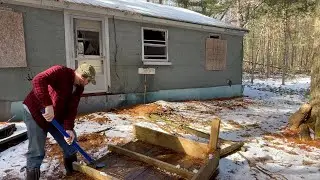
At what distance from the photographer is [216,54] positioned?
48.8ft

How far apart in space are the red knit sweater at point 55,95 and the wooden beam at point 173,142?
5.78 feet

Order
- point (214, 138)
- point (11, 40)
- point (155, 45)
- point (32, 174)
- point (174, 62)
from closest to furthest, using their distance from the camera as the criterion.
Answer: point (32, 174) < point (214, 138) < point (11, 40) < point (155, 45) < point (174, 62)

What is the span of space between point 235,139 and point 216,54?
8.50 metres

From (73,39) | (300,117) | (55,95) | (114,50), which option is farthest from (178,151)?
(114,50)

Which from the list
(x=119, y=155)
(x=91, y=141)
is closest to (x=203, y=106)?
(x=91, y=141)

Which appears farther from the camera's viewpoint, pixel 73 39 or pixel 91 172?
pixel 73 39

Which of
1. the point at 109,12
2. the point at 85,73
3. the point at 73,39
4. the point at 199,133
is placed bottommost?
the point at 199,133

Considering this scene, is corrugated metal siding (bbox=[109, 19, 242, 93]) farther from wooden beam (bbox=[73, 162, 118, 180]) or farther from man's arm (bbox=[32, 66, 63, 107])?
man's arm (bbox=[32, 66, 63, 107])

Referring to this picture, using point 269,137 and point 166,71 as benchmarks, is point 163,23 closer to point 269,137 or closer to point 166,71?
point 166,71

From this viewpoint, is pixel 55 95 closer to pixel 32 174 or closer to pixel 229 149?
pixel 32 174

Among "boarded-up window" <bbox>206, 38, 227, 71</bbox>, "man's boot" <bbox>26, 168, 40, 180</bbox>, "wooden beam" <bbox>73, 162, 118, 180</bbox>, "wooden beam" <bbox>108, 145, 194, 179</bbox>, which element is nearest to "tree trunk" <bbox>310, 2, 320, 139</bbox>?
"wooden beam" <bbox>108, 145, 194, 179</bbox>

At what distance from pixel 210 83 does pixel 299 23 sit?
27498 mm

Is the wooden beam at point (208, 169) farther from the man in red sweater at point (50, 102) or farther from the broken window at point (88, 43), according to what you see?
the broken window at point (88, 43)

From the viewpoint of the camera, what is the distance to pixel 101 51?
33.0ft
